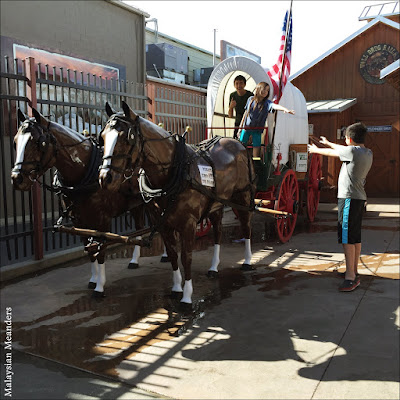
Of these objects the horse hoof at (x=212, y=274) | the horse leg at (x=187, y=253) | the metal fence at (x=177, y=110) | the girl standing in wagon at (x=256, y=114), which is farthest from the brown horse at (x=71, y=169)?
the metal fence at (x=177, y=110)

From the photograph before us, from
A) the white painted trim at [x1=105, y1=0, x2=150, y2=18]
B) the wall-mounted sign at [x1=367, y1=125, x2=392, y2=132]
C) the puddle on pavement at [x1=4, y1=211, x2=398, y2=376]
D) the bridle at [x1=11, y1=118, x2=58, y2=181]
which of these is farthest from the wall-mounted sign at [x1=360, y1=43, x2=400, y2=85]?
the bridle at [x1=11, y1=118, x2=58, y2=181]

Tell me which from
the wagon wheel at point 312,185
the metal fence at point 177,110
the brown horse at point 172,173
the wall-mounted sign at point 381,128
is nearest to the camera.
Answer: the brown horse at point 172,173

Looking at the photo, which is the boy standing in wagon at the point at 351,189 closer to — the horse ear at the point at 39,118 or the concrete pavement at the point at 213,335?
the concrete pavement at the point at 213,335

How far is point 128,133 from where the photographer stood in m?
3.87

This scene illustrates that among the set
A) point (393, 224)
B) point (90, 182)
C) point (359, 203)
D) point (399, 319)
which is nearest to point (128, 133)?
point (90, 182)

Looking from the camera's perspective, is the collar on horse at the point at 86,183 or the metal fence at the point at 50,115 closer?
the collar on horse at the point at 86,183

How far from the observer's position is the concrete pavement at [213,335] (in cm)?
316

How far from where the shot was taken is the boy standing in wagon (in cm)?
499

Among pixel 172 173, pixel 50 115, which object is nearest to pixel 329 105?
pixel 50 115

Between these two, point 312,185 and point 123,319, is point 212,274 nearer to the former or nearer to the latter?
point 123,319

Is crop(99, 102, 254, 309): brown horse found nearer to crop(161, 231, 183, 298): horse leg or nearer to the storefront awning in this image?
crop(161, 231, 183, 298): horse leg

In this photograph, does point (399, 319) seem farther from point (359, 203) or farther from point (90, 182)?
point (90, 182)

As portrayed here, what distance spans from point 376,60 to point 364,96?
1.19m

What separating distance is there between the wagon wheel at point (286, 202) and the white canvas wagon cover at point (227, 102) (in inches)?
14.3
